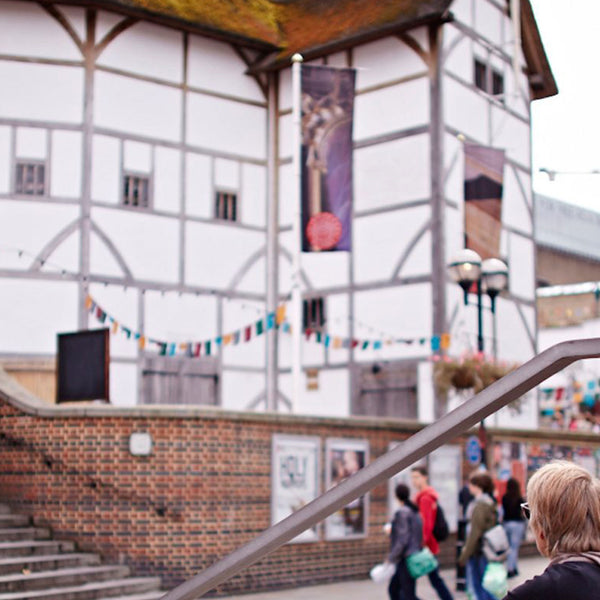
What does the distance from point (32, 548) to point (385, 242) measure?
11.7 metres

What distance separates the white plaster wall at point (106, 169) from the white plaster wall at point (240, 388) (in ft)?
13.8

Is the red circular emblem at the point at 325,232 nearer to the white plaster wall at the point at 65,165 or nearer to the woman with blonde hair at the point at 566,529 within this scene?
the white plaster wall at the point at 65,165

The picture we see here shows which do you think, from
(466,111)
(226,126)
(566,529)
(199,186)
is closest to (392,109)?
(466,111)

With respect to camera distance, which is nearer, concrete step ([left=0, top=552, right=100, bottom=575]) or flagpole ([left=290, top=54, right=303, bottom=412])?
concrete step ([left=0, top=552, right=100, bottom=575])

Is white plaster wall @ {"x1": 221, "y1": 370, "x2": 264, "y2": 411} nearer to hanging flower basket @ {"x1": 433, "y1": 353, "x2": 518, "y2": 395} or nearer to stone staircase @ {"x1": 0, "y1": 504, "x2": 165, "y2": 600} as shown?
hanging flower basket @ {"x1": 433, "y1": 353, "x2": 518, "y2": 395}

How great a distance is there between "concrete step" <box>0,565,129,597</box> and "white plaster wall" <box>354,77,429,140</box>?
12.0 metres

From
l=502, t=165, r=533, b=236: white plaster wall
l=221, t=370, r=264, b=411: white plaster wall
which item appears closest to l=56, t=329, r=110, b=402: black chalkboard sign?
l=221, t=370, r=264, b=411: white plaster wall

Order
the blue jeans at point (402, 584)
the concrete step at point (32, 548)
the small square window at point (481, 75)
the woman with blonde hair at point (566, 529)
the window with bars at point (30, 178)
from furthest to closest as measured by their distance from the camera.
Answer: the small square window at point (481, 75) → the window with bars at point (30, 178) → the concrete step at point (32, 548) → the blue jeans at point (402, 584) → the woman with blonde hair at point (566, 529)

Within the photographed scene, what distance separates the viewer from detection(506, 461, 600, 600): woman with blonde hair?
2.91 meters

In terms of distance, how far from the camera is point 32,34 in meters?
21.9

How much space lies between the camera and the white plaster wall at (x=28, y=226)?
20953 millimetres

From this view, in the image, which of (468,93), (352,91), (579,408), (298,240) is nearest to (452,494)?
(298,240)

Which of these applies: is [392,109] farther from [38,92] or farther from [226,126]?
[38,92]

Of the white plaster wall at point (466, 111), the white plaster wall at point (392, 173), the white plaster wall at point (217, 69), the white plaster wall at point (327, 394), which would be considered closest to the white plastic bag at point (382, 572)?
the white plaster wall at point (327, 394)
